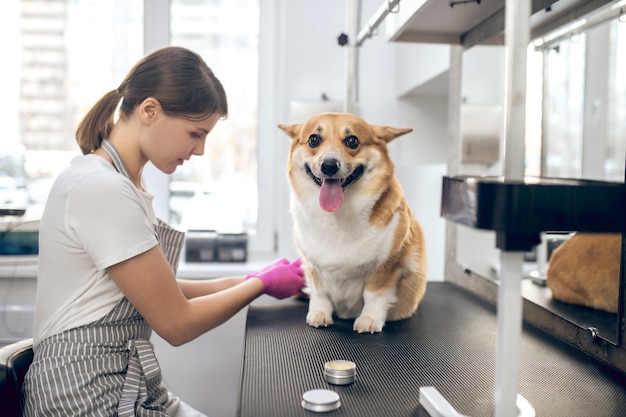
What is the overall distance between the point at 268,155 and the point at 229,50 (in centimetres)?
50

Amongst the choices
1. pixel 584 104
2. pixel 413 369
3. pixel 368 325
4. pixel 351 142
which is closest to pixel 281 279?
pixel 368 325

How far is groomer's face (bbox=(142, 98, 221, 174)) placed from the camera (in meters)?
1.13

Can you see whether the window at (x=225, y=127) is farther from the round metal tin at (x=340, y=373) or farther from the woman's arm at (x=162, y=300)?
the round metal tin at (x=340, y=373)

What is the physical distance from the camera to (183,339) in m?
1.11

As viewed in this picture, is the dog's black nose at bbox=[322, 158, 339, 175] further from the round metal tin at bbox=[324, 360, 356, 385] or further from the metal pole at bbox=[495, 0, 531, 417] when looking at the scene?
the metal pole at bbox=[495, 0, 531, 417]

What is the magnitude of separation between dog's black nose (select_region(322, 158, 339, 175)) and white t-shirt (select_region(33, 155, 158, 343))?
366 mm

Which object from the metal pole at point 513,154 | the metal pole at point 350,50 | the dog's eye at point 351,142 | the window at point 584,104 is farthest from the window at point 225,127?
the metal pole at point 513,154

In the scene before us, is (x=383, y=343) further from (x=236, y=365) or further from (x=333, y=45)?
(x=333, y=45)

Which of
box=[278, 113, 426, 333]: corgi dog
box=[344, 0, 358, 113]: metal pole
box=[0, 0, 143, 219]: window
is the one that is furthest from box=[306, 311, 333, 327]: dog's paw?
box=[0, 0, 143, 219]: window

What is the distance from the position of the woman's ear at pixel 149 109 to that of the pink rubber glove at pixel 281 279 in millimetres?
448

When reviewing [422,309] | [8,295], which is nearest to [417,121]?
[422,309]

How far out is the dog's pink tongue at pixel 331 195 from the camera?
4.06ft

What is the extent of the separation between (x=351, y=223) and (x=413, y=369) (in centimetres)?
36

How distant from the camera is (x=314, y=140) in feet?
4.28
